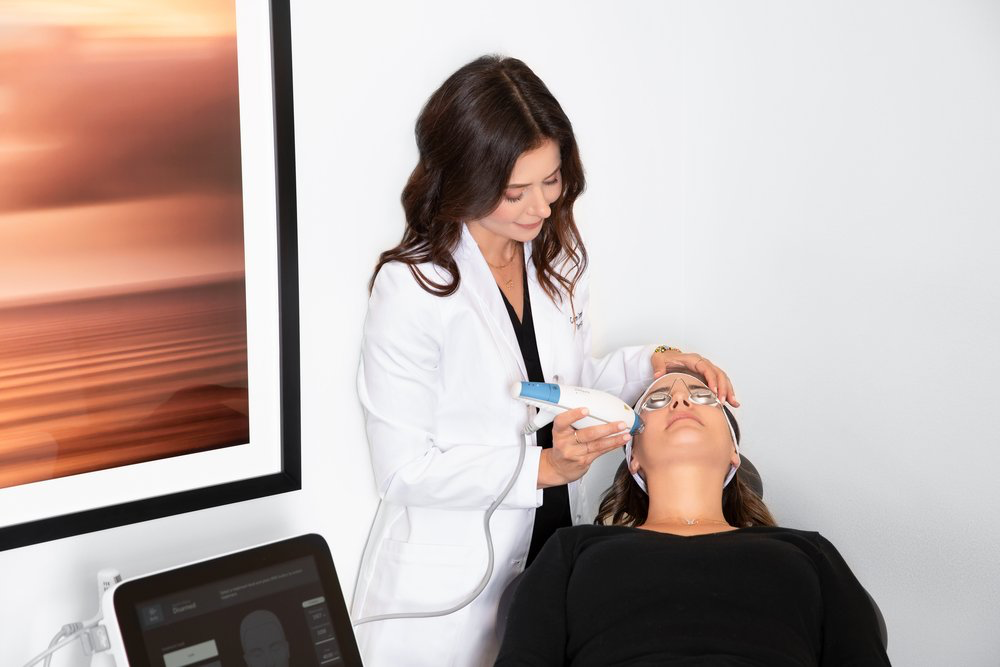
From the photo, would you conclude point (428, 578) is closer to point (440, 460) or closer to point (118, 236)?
point (440, 460)

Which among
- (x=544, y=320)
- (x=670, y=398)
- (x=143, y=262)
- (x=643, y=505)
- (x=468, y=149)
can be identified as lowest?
(x=643, y=505)

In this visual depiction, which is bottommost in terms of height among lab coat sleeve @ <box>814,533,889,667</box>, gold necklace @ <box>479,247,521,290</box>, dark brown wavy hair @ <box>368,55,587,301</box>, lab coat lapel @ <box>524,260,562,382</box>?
lab coat sleeve @ <box>814,533,889,667</box>

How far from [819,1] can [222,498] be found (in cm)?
154

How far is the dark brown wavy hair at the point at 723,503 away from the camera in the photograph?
5.66ft

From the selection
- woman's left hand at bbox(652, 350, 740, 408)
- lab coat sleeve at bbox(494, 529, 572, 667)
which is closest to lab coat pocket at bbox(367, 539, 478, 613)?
lab coat sleeve at bbox(494, 529, 572, 667)

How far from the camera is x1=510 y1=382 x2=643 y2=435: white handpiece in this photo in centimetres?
144

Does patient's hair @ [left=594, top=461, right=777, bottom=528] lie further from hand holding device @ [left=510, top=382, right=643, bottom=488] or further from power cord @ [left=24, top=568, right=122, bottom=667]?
power cord @ [left=24, top=568, right=122, bottom=667]

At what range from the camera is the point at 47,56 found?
1.18 m

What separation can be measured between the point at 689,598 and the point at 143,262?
0.99m

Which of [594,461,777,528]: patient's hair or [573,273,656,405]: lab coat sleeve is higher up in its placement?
[573,273,656,405]: lab coat sleeve

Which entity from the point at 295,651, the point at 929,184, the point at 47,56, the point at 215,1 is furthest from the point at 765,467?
the point at 47,56

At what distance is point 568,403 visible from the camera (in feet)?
4.76

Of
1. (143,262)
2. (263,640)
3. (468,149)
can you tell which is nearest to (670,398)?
(468,149)

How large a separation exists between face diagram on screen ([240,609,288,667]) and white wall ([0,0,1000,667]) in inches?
10.7
